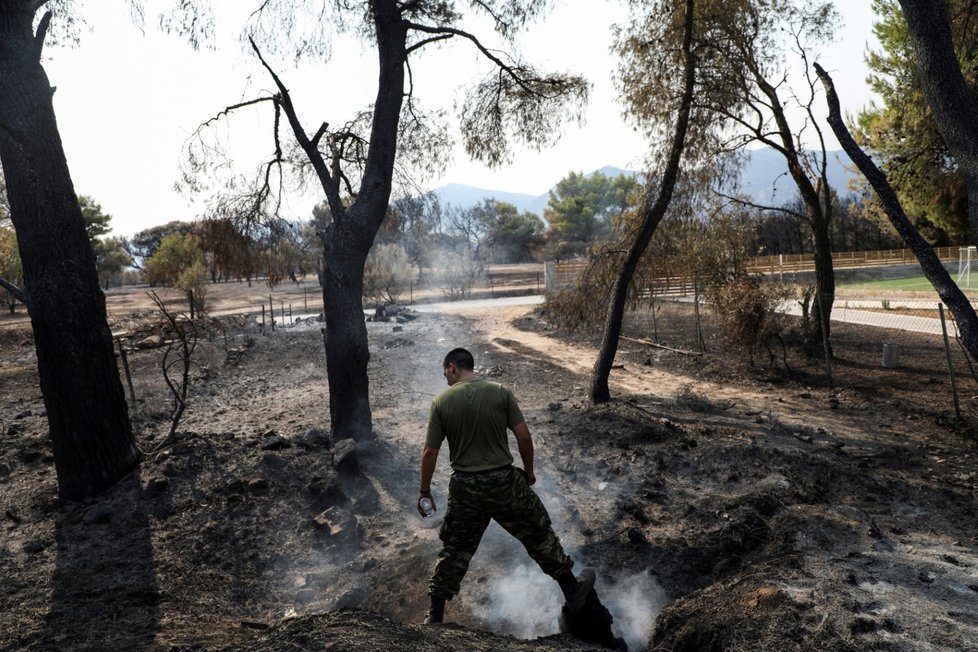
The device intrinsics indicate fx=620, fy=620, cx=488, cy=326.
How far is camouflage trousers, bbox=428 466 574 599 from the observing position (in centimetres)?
385

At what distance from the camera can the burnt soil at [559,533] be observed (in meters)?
3.62

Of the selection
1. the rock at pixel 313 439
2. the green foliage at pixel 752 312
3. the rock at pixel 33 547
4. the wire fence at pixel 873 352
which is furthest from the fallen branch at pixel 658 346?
the rock at pixel 33 547

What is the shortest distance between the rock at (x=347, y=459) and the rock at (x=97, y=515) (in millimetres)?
2121

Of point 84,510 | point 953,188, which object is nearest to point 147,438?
point 84,510

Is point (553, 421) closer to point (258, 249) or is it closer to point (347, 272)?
point (347, 272)

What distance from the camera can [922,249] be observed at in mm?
5941

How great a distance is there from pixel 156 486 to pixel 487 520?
12.4 ft

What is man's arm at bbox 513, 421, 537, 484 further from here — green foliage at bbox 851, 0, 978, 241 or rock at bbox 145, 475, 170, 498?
green foliage at bbox 851, 0, 978, 241

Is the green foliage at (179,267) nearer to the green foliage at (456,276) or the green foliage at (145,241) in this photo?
the green foliage at (456,276)

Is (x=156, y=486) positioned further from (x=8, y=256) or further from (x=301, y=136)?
(x=8, y=256)

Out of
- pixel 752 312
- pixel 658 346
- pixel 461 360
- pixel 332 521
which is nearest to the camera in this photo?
pixel 461 360

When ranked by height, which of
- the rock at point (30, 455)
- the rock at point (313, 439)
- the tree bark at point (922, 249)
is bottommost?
the rock at point (313, 439)

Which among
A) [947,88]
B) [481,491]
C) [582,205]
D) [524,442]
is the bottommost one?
[481,491]

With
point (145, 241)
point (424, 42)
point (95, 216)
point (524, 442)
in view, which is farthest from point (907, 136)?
point (145, 241)
